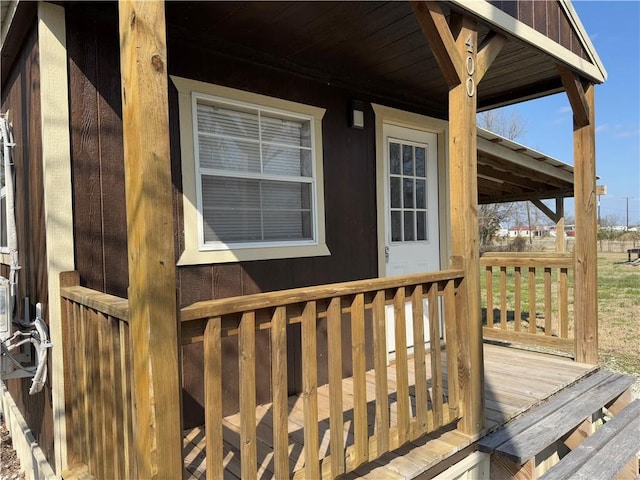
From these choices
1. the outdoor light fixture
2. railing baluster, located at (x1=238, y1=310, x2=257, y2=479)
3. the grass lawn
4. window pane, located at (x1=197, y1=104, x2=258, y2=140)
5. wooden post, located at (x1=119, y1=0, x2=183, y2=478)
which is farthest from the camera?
the grass lawn

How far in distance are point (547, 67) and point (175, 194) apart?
2.97 meters

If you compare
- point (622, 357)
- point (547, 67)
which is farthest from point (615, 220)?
point (547, 67)

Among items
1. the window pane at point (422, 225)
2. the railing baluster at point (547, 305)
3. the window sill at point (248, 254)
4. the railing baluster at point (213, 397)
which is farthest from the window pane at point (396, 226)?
the railing baluster at point (213, 397)

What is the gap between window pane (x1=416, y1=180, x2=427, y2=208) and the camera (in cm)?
424

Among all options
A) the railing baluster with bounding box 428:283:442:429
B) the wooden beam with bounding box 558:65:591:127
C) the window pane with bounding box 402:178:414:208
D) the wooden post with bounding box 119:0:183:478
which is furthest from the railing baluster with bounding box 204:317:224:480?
the wooden beam with bounding box 558:65:591:127

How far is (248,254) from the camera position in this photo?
9.47 feet

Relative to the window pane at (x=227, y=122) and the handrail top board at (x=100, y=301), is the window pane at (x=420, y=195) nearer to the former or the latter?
the window pane at (x=227, y=122)

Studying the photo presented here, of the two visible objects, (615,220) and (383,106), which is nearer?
(383,106)

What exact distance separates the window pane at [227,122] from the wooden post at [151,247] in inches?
55.3

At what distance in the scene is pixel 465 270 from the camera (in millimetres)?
2408

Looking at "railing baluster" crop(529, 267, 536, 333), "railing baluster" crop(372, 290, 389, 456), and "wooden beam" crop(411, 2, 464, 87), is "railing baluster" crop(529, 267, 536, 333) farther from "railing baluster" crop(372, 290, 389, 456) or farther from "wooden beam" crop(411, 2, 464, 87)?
"railing baluster" crop(372, 290, 389, 456)

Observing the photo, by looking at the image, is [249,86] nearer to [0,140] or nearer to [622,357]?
[0,140]

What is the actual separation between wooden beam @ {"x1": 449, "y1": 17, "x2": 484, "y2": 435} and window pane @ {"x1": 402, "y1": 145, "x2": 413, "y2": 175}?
1.67 metres

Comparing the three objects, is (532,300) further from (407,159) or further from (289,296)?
(289,296)
